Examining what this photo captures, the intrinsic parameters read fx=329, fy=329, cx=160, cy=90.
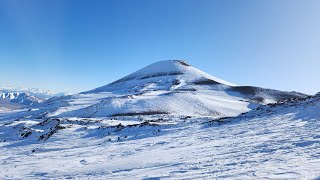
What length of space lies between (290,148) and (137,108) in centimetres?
4843

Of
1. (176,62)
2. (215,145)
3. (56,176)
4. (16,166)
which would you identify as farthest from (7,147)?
(176,62)

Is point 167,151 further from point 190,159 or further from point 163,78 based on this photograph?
point 163,78

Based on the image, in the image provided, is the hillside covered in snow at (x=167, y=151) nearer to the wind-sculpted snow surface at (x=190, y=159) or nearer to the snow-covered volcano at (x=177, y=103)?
the wind-sculpted snow surface at (x=190, y=159)

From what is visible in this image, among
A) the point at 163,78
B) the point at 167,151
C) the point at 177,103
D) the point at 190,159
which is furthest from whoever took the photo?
the point at 163,78

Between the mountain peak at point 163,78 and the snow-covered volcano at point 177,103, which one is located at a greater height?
the mountain peak at point 163,78

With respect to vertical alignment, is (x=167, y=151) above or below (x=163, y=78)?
below

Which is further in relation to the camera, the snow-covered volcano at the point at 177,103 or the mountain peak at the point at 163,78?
the mountain peak at the point at 163,78

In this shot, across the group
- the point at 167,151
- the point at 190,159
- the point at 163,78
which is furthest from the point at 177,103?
the point at 163,78

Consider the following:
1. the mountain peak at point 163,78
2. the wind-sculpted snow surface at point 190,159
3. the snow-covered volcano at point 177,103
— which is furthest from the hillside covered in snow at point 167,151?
the mountain peak at point 163,78

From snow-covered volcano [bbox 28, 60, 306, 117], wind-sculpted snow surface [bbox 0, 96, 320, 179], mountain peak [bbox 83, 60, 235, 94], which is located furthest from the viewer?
mountain peak [bbox 83, 60, 235, 94]

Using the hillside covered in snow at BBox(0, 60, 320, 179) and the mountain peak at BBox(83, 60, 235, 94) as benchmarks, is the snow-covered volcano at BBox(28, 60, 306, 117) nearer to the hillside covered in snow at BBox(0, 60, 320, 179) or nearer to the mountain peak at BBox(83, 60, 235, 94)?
the mountain peak at BBox(83, 60, 235, 94)

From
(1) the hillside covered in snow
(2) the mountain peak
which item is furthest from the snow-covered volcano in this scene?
(1) the hillside covered in snow

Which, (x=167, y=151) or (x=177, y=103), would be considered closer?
(x=167, y=151)

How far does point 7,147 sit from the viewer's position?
99.7 ft
